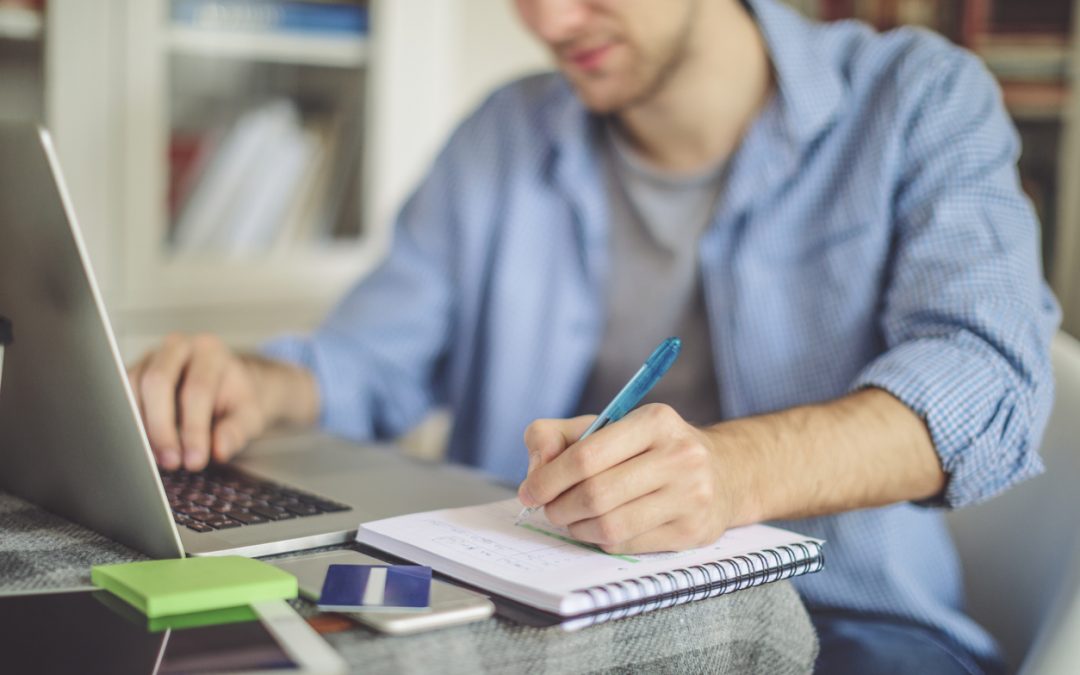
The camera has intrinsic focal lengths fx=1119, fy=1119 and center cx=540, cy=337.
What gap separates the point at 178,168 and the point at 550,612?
4.70 ft

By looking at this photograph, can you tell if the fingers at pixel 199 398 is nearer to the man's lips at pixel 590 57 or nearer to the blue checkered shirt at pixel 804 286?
the blue checkered shirt at pixel 804 286

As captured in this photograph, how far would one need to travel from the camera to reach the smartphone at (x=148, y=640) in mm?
484

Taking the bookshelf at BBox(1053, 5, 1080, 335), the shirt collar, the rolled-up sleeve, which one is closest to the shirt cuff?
the rolled-up sleeve

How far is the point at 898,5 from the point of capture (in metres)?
2.06

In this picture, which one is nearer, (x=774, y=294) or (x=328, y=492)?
(x=328, y=492)

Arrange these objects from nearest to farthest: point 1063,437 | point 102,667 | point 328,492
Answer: point 102,667
point 328,492
point 1063,437

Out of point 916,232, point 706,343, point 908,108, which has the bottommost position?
point 706,343

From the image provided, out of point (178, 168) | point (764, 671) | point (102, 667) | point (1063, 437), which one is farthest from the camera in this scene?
point (178, 168)

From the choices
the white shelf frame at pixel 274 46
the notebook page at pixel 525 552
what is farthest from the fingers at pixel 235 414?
the white shelf frame at pixel 274 46

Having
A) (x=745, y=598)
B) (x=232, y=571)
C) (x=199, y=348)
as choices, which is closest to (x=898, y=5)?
(x=199, y=348)

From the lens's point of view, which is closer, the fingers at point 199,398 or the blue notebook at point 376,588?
the blue notebook at point 376,588

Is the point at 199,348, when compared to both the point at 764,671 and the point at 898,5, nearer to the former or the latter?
the point at 764,671

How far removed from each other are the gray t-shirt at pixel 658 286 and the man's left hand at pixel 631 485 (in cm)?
51

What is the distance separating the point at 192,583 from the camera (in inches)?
22.2
